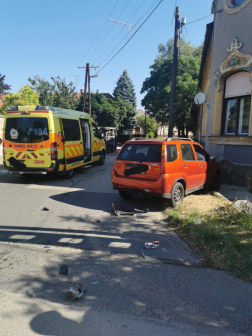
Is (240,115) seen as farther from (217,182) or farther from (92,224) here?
(92,224)

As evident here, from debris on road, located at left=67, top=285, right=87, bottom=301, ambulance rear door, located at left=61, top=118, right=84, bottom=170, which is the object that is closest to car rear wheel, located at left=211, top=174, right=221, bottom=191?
ambulance rear door, located at left=61, top=118, right=84, bottom=170

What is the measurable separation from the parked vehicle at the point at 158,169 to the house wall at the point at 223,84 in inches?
94.6

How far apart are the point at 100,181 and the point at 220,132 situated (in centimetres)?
497

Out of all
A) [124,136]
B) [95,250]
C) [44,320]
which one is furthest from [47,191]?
[124,136]

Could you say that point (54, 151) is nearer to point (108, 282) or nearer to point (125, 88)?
point (108, 282)

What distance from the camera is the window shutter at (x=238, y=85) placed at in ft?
29.1

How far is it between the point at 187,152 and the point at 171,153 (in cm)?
89

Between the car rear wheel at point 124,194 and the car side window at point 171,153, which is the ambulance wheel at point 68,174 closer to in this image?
the car rear wheel at point 124,194

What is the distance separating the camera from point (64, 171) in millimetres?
9938

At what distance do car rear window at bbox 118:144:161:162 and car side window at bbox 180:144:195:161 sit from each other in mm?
927

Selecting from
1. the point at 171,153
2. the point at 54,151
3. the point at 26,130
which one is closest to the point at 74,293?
the point at 171,153

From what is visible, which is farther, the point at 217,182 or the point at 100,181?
the point at 100,181

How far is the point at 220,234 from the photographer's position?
4586 millimetres

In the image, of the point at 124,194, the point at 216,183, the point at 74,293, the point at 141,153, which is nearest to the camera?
the point at 74,293
